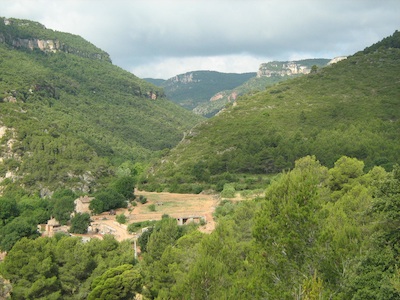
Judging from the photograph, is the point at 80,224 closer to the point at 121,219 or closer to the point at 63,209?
the point at 121,219

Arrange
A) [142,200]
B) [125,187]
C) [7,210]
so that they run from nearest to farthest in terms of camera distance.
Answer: [7,210] → [142,200] → [125,187]

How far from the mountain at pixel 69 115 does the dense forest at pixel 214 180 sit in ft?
1.23

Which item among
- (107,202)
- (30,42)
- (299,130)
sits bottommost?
(107,202)

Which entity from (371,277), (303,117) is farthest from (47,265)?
(303,117)

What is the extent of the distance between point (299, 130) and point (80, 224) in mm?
38906

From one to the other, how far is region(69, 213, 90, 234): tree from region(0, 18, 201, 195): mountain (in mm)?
21148

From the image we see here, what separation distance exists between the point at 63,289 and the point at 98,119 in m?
103

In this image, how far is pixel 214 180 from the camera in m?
57.8

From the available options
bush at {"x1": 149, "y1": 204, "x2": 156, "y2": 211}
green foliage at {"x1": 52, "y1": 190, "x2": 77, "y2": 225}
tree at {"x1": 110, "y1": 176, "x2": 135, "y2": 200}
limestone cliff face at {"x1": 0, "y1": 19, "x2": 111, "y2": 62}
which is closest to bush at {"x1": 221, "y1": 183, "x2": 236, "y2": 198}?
bush at {"x1": 149, "y1": 204, "x2": 156, "y2": 211}

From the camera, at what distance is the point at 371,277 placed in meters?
10.5

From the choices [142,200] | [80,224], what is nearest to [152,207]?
[142,200]

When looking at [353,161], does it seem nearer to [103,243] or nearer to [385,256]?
[103,243]

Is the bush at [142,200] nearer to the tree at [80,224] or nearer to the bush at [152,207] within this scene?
the bush at [152,207]

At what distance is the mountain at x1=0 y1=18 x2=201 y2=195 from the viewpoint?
6312 cm
